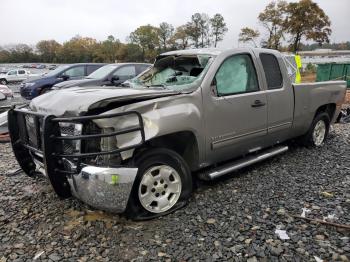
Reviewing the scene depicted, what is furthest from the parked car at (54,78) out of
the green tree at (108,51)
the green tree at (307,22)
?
the green tree at (108,51)

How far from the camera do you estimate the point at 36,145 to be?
3.64 meters

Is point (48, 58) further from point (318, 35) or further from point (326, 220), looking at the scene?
point (326, 220)

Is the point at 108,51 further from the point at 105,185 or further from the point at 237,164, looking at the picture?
the point at 105,185

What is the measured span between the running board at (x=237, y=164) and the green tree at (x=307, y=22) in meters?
33.5

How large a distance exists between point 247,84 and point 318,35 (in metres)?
34.7

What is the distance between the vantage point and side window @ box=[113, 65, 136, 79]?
11.0 metres

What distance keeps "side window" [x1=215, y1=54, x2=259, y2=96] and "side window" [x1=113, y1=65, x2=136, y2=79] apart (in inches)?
278

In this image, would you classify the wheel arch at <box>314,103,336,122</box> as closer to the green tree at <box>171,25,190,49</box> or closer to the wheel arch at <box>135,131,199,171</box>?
the wheel arch at <box>135,131,199,171</box>

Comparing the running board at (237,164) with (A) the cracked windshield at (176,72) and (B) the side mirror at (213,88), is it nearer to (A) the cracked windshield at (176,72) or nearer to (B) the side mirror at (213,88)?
(B) the side mirror at (213,88)

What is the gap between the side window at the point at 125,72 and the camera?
11016 mm

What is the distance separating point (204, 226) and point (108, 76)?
808 cm

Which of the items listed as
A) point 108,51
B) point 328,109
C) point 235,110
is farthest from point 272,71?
point 108,51

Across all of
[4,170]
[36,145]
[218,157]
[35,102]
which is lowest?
[4,170]

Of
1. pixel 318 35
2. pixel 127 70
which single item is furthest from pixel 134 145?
pixel 318 35
